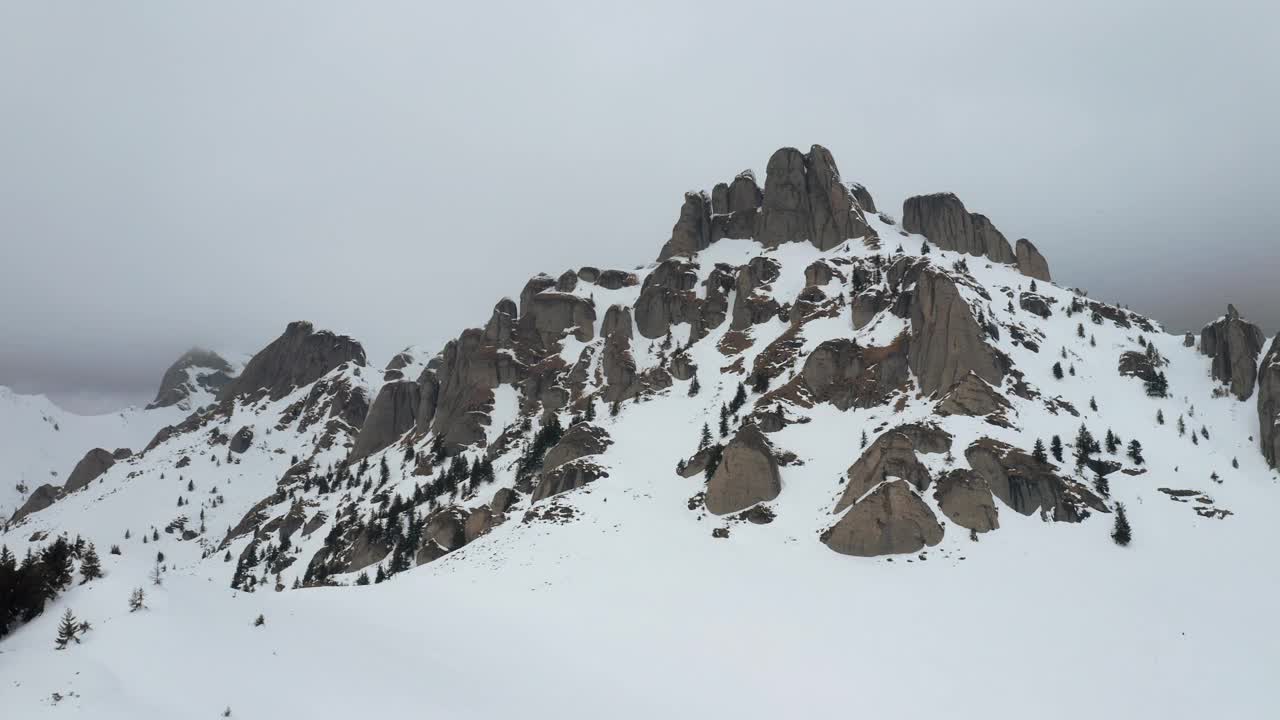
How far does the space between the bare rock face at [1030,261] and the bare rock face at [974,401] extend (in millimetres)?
54983

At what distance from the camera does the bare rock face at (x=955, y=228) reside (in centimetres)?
10438

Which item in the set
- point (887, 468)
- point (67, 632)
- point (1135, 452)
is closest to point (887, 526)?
point (887, 468)

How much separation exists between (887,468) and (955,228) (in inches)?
2982

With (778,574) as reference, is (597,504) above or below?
above

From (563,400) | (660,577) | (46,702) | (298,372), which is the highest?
(298,372)

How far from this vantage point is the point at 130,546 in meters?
112

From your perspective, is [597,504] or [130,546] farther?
[130,546]

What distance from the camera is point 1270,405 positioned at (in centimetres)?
5106

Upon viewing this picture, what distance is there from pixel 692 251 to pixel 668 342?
76.1 ft

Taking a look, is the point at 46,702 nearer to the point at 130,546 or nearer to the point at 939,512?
the point at 939,512

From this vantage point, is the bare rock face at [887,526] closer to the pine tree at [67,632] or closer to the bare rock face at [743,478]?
the bare rock face at [743,478]

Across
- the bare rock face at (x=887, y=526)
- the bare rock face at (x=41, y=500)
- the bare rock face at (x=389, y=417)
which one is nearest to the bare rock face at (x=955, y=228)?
the bare rock face at (x=887, y=526)

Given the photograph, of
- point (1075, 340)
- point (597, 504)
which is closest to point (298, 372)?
point (597, 504)

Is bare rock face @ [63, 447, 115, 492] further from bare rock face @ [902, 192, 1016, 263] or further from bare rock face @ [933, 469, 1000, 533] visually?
bare rock face @ [902, 192, 1016, 263]
